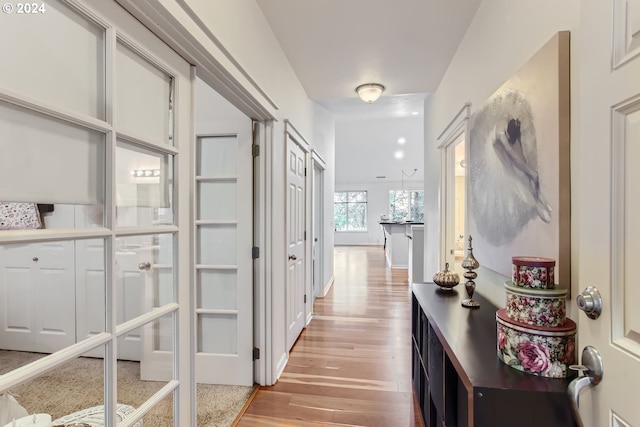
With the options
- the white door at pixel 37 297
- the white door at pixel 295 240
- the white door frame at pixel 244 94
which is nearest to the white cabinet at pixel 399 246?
the white door at pixel 295 240

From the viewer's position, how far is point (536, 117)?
1207mm

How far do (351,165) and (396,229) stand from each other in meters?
4.56

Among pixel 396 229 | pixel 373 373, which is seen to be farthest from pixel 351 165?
pixel 373 373

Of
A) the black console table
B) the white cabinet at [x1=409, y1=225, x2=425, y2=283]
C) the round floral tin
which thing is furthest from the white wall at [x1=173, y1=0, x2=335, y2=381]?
the white cabinet at [x1=409, y1=225, x2=425, y2=283]

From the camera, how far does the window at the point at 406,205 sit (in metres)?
11.9

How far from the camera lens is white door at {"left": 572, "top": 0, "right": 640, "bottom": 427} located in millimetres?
629

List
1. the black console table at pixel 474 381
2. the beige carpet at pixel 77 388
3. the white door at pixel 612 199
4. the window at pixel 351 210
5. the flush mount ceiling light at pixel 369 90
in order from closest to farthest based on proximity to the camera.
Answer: the white door at pixel 612 199 < the beige carpet at pixel 77 388 < the black console table at pixel 474 381 < the flush mount ceiling light at pixel 369 90 < the window at pixel 351 210

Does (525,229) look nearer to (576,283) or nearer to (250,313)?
(576,283)

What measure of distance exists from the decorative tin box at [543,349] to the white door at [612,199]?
0.41ft

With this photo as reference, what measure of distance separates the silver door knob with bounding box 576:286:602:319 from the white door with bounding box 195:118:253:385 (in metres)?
1.88

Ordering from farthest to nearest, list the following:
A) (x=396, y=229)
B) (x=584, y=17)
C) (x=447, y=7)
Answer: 1. (x=396, y=229)
2. (x=447, y=7)
3. (x=584, y=17)

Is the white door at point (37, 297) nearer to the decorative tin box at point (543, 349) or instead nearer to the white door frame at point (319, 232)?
the decorative tin box at point (543, 349)

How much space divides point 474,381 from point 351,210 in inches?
467

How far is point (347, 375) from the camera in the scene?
2.46 meters
